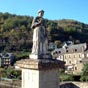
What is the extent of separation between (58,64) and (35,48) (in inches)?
17.1

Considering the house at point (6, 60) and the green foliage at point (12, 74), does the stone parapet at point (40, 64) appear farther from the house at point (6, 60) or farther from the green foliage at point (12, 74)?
the house at point (6, 60)

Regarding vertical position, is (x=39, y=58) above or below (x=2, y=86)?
above

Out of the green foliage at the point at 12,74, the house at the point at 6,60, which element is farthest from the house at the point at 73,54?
the green foliage at the point at 12,74

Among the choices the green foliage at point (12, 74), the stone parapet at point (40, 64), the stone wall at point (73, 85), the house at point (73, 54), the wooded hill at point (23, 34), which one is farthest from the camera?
the wooded hill at point (23, 34)

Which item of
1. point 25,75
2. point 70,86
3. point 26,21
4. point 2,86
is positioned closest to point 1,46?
point 26,21

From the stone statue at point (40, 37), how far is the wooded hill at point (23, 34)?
76641 mm

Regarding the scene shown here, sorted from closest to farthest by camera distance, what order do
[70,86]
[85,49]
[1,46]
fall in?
[70,86], [85,49], [1,46]

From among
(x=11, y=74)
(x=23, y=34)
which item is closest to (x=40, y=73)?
(x=11, y=74)

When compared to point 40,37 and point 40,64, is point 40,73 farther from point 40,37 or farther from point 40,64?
point 40,37

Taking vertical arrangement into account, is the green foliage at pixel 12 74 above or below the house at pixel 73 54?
below

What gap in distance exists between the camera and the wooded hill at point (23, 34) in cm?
8600

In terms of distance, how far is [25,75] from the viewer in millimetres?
5348

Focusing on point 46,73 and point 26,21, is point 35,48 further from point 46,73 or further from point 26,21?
point 26,21

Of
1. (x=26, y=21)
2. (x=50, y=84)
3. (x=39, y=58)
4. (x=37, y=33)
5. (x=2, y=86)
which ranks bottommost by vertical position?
(x=2, y=86)
